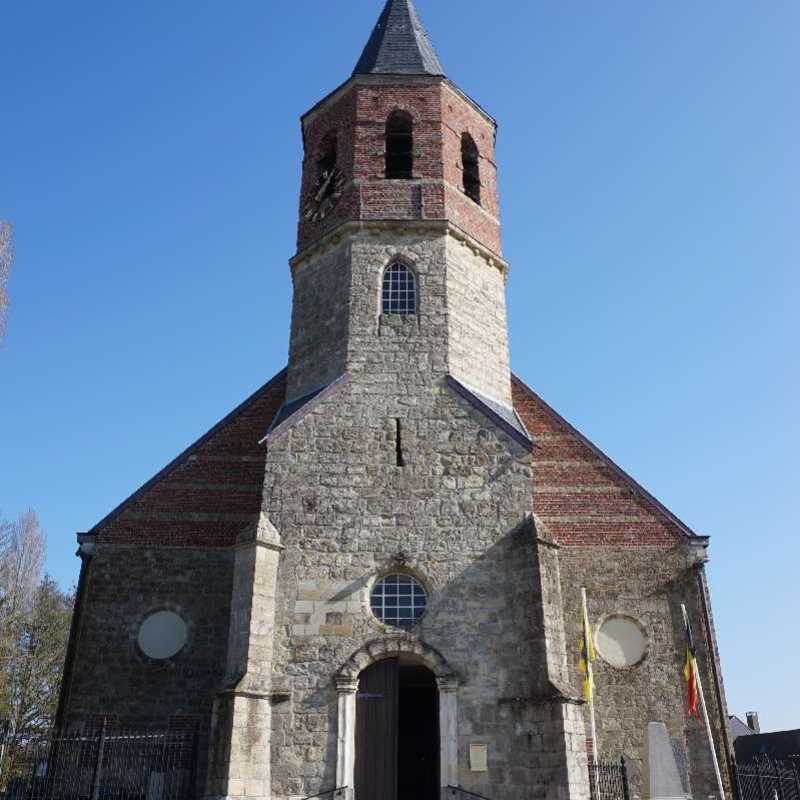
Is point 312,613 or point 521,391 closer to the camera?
point 312,613

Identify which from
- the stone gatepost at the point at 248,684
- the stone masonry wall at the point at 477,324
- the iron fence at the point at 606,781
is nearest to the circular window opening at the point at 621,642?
the iron fence at the point at 606,781

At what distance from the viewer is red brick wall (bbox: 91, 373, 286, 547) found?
15.7m

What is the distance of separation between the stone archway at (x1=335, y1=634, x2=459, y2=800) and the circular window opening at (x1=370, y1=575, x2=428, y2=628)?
1.25ft

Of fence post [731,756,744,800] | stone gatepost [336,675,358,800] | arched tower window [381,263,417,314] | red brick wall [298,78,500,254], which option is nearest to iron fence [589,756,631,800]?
fence post [731,756,744,800]

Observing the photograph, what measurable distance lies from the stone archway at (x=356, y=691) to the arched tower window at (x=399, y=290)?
6318 millimetres

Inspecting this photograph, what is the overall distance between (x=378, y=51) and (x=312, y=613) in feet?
45.9

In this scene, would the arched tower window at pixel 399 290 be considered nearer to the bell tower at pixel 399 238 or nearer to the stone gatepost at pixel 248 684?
the bell tower at pixel 399 238

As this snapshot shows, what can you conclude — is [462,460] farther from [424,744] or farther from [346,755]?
[424,744]

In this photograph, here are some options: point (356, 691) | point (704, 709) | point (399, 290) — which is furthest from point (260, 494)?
point (704, 709)

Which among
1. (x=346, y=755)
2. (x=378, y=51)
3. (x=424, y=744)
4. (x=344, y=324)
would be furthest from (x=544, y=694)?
(x=378, y=51)

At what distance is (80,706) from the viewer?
46.4ft

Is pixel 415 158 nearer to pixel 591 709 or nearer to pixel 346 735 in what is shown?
pixel 591 709

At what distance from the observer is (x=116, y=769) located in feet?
43.5

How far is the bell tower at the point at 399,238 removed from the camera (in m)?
15.1
